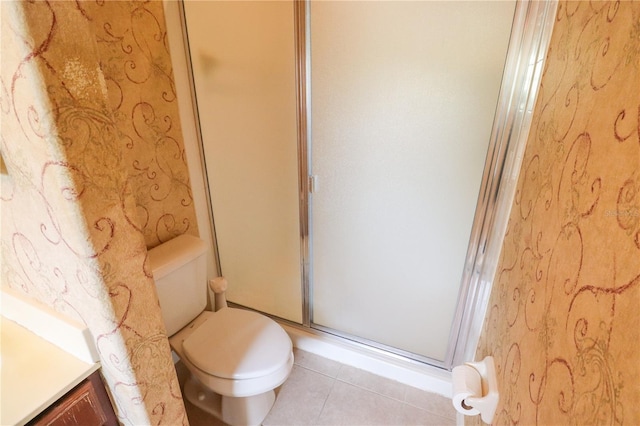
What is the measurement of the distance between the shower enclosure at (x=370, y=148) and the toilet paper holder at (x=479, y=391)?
440 mm

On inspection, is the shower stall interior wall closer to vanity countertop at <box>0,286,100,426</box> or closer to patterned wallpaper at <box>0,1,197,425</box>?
patterned wallpaper at <box>0,1,197,425</box>

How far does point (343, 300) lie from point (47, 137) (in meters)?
1.41

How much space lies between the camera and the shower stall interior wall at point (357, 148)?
1.12 m

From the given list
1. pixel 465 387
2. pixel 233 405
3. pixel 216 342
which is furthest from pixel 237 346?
pixel 465 387

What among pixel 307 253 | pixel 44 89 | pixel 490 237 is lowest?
pixel 307 253

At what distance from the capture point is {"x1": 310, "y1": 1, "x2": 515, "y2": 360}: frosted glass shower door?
3.56 feet

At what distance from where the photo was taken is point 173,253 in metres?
1.36

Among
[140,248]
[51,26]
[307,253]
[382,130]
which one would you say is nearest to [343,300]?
[307,253]

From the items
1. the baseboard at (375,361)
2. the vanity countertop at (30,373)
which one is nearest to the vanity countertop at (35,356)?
the vanity countertop at (30,373)

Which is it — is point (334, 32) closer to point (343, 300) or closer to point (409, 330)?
point (343, 300)

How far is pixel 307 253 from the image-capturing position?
161 cm

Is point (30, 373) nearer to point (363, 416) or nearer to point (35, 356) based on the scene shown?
point (35, 356)

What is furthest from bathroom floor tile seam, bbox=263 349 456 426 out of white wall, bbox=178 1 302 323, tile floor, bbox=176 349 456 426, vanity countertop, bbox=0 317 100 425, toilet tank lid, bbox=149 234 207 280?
vanity countertop, bbox=0 317 100 425

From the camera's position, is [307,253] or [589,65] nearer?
[589,65]
